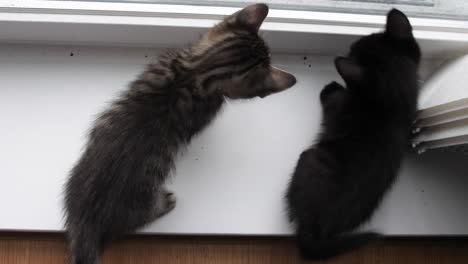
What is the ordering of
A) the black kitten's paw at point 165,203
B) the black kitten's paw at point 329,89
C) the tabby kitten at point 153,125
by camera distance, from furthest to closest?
1. the black kitten's paw at point 329,89
2. the black kitten's paw at point 165,203
3. the tabby kitten at point 153,125

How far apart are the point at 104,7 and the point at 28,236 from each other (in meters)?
0.56

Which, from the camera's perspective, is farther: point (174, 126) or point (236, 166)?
point (236, 166)

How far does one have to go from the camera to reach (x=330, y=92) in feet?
3.79

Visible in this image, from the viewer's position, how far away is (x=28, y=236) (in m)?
1.14

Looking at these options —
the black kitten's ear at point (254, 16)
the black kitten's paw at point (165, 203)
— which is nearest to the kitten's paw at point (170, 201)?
the black kitten's paw at point (165, 203)

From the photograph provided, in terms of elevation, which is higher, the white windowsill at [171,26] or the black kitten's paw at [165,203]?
the white windowsill at [171,26]

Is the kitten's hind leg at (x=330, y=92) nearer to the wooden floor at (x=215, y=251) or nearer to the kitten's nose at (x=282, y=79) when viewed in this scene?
the kitten's nose at (x=282, y=79)

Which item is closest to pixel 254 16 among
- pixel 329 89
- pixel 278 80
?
pixel 278 80

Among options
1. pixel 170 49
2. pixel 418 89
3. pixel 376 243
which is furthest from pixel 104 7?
pixel 376 243

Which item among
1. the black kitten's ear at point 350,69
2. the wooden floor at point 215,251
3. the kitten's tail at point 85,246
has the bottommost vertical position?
the wooden floor at point 215,251

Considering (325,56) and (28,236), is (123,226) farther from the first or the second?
(325,56)

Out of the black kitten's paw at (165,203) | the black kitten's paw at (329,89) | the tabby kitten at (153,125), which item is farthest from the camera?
the black kitten's paw at (329,89)

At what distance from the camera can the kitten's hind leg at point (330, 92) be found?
1142 millimetres

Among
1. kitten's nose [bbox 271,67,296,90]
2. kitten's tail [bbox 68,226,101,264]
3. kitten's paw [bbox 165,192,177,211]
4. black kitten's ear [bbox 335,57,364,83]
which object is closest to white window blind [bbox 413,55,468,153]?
black kitten's ear [bbox 335,57,364,83]
